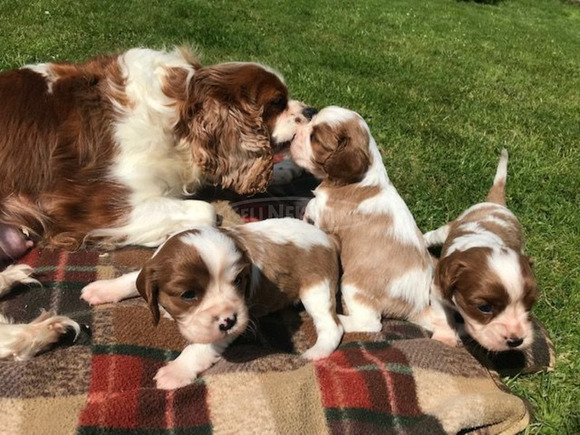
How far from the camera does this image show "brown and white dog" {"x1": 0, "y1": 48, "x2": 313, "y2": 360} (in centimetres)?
402

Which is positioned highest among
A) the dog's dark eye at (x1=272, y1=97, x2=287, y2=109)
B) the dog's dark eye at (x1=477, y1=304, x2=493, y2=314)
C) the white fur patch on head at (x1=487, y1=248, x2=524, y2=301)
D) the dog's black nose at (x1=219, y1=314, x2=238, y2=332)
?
the dog's dark eye at (x1=272, y1=97, x2=287, y2=109)

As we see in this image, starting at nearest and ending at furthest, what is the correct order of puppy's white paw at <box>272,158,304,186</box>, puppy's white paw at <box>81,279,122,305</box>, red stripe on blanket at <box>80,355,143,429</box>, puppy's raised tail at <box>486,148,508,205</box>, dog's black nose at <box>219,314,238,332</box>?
1. red stripe on blanket at <box>80,355,143,429</box>
2. dog's black nose at <box>219,314,238,332</box>
3. puppy's white paw at <box>81,279,122,305</box>
4. puppy's raised tail at <box>486,148,508,205</box>
5. puppy's white paw at <box>272,158,304,186</box>

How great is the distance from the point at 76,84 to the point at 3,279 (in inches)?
56.5

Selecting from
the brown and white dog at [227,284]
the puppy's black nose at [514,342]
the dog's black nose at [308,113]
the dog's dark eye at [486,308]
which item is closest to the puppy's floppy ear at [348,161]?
the dog's black nose at [308,113]

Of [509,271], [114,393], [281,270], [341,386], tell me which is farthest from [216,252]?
[509,271]

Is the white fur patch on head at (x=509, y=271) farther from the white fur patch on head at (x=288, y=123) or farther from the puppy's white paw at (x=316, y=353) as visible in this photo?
the white fur patch on head at (x=288, y=123)

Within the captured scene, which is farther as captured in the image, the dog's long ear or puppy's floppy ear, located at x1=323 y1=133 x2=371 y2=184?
puppy's floppy ear, located at x1=323 y1=133 x2=371 y2=184

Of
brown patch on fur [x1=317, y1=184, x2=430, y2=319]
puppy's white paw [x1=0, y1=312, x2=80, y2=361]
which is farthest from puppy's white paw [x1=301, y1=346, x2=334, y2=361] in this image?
puppy's white paw [x1=0, y1=312, x2=80, y2=361]

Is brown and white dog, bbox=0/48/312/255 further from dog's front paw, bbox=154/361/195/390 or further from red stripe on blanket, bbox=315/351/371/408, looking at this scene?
red stripe on blanket, bbox=315/351/371/408

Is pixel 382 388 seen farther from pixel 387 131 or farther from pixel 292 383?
pixel 387 131

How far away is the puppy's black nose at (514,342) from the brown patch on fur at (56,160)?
255cm

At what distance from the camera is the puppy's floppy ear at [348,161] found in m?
4.16

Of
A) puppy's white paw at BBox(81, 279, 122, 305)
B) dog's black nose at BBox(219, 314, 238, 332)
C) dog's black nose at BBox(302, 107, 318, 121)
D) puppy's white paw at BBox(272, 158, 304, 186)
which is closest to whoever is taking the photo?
dog's black nose at BBox(219, 314, 238, 332)

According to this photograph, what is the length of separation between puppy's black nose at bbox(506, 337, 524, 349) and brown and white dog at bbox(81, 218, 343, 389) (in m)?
0.92
